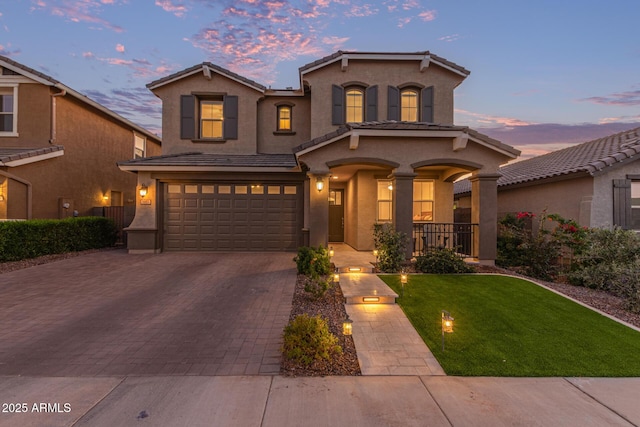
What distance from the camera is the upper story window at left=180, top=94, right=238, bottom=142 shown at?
13844 mm

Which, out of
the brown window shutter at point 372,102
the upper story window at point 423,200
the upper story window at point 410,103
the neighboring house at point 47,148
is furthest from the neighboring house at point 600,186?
the neighboring house at point 47,148

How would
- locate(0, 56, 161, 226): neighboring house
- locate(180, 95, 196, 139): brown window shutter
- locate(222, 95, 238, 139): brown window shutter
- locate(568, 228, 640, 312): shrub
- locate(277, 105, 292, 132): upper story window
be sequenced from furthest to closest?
locate(277, 105, 292, 132): upper story window, locate(222, 95, 238, 139): brown window shutter, locate(180, 95, 196, 139): brown window shutter, locate(0, 56, 161, 226): neighboring house, locate(568, 228, 640, 312): shrub

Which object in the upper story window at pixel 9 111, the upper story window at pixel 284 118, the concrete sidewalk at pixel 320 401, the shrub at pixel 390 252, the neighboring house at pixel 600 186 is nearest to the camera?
the concrete sidewalk at pixel 320 401

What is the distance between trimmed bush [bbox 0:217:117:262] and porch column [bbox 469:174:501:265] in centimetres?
1510

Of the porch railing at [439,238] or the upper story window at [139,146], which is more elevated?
the upper story window at [139,146]

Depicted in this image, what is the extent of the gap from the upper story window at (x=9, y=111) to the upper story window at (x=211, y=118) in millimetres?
8087

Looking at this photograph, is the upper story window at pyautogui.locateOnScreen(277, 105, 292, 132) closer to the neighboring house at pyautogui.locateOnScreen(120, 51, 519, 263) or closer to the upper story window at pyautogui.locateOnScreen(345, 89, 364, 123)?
the neighboring house at pyautogui.locateOnScreen(120, 51, 519, 263)

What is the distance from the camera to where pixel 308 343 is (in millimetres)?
4008

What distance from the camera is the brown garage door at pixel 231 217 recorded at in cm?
1260

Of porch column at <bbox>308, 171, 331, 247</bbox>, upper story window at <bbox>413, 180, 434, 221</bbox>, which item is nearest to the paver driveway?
porch column at <bbox>308, 171, 331, 247</bbox>

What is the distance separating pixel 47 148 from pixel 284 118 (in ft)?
33.7

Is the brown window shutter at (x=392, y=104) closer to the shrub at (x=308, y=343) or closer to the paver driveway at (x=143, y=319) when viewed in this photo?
the paver driveway at (x=143, y=319)

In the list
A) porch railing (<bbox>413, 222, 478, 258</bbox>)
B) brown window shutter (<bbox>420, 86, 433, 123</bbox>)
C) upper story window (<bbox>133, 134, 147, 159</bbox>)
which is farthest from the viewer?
upper story window (<bbox>133, 134, 147, 159</bbox>)

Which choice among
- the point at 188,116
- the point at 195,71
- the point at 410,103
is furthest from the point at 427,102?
the point at 188,116
